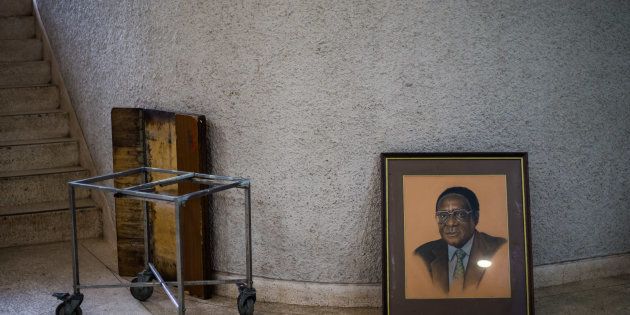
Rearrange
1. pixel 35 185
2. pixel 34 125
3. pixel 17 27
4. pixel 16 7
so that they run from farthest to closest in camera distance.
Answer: pixel 16 7 < pixel 17 27 < pixel 34 125 < pixel 35 185

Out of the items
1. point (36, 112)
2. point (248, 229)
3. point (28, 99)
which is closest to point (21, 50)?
point (28, 99)

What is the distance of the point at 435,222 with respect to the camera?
3.08 metres

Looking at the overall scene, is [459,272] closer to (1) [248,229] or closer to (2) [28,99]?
(1) [248,229]

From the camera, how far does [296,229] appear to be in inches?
128

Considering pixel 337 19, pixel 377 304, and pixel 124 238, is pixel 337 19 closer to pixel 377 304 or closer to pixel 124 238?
pixel 377 304

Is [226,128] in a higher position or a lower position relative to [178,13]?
lower

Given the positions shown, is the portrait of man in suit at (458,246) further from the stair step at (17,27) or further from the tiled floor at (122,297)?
the stair step at (17,27)

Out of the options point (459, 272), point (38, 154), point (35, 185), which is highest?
point (38, 154)

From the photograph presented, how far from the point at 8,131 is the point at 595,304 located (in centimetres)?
359

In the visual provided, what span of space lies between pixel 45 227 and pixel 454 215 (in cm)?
249

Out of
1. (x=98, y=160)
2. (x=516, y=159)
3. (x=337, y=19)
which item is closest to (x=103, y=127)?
(x=98, y=160)

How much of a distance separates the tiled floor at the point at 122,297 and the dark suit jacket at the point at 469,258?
348mm

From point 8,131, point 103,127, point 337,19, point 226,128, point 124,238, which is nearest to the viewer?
point 337,19

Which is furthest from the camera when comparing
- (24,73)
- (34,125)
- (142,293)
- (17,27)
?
(17,27)
